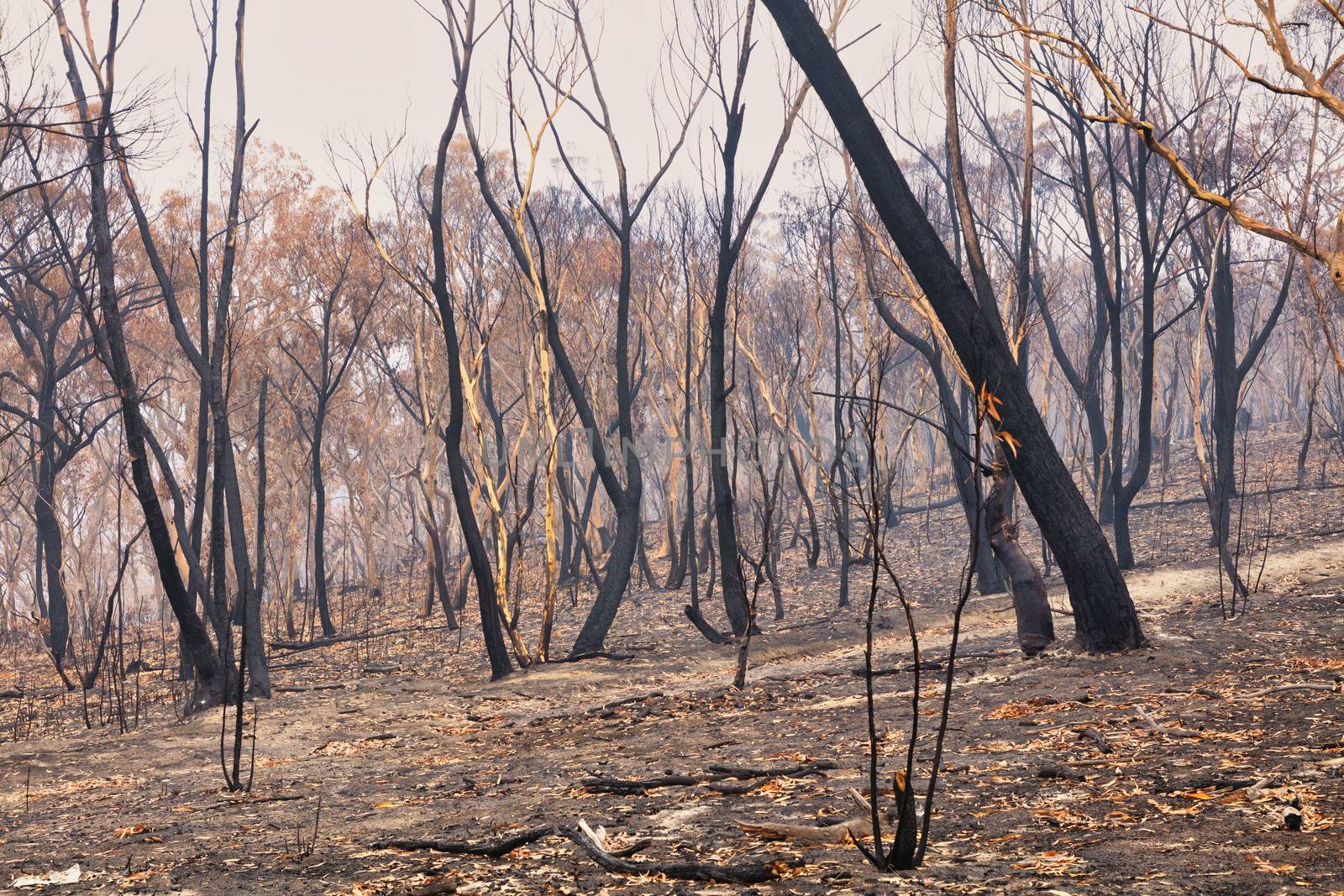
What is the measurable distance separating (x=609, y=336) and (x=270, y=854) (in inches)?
797

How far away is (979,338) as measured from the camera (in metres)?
7.21

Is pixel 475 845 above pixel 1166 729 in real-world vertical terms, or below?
above

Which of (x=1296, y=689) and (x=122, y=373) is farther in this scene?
(x=122, y=373)

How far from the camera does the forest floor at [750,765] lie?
3.06m

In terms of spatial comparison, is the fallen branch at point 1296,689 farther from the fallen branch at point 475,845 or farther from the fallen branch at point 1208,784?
the fallen branch at point 475,845

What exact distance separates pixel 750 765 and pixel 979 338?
12.5ft

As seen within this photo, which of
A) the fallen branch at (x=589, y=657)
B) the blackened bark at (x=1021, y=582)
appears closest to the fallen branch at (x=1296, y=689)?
the blackened bark at (x=1021, y=582)

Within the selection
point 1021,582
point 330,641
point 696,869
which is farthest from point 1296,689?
point 330,641

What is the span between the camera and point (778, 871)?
9.80ft

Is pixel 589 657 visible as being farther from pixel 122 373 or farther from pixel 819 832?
pixel 819 832

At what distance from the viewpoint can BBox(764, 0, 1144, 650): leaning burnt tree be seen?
7.14m

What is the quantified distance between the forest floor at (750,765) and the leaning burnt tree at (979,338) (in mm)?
492

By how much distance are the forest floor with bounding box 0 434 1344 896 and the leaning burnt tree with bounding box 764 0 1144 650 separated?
0.49m

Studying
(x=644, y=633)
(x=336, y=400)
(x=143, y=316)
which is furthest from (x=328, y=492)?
(x=644, y=633)
